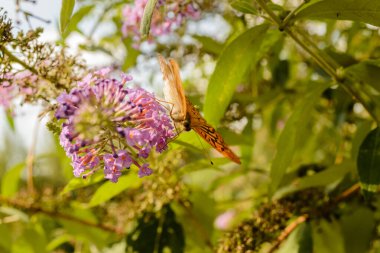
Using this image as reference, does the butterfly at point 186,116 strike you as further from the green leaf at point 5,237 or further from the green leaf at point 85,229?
the green leaf at point 5,237

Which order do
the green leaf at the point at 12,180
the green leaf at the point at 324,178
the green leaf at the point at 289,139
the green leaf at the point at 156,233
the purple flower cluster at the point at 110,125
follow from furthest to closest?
the green leaf at the point at 12,180 < the green leaf at the point at 156,233 < the green leaf at the point at 324,178 < the green leaf at the point at 289,139 < the purple flower cluster at the point at 110,125

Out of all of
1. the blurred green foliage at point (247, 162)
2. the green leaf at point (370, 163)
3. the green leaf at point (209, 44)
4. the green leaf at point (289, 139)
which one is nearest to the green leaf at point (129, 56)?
the blurred green foliage at point (247, 162)

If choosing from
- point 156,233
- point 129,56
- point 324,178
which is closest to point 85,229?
point 156,233

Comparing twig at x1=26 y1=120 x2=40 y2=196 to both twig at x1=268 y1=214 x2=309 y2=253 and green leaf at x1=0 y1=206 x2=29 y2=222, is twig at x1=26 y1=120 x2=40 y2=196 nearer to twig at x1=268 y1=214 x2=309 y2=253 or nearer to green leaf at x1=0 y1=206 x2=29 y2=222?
green leaf at x1=0 y1=206 x2=29 y2=222

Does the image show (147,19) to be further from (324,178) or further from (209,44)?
(324,178)

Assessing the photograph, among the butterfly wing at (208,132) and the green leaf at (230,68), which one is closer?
the butterfly wing at (208,132)

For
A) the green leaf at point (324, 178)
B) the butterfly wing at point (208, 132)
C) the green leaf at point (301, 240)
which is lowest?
the green leaf at point (301, 240)
